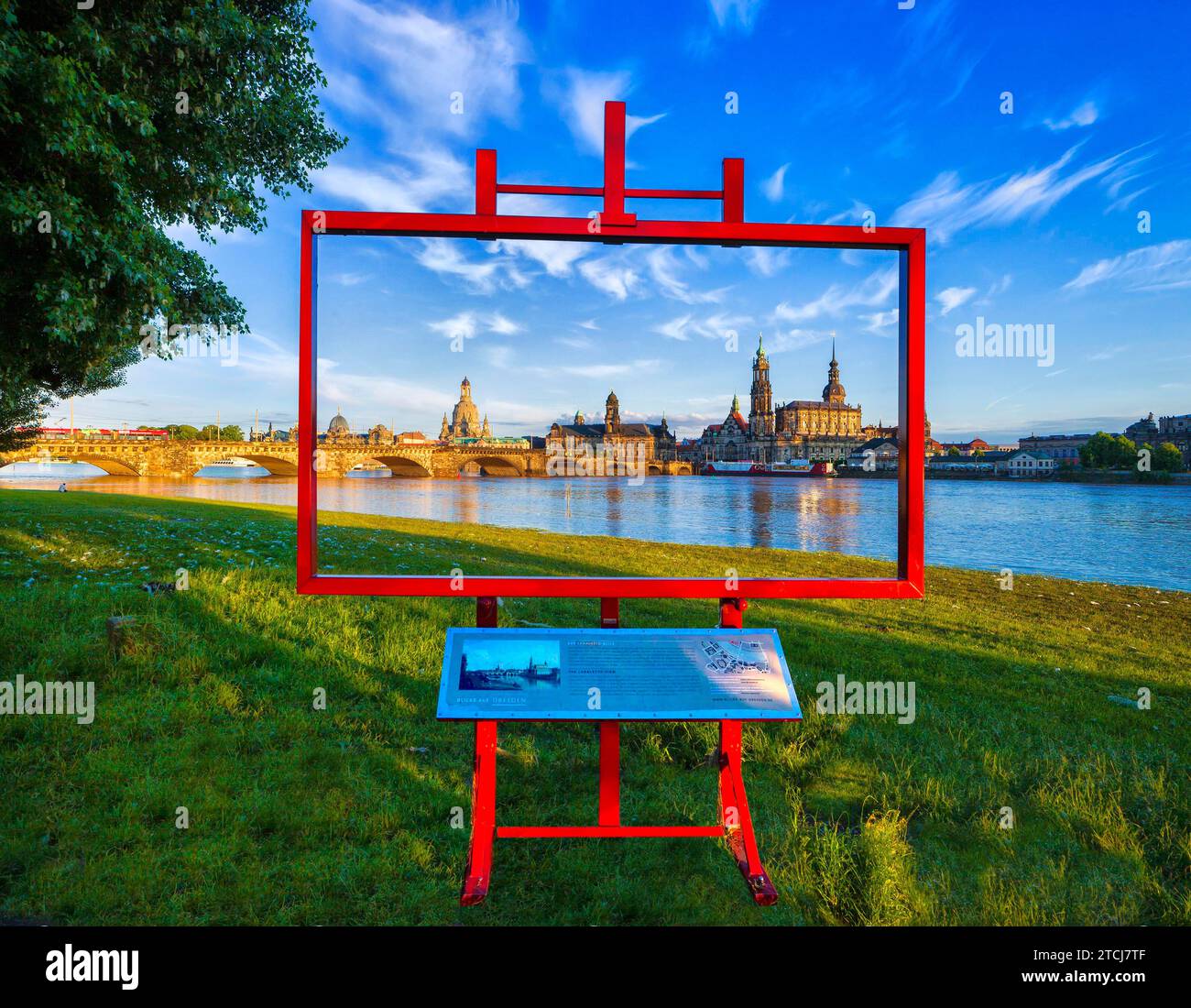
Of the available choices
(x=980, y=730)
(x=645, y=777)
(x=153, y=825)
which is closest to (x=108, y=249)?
(x=153, y=825)

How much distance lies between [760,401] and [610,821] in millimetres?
3503

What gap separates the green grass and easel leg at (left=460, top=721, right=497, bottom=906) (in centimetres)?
12

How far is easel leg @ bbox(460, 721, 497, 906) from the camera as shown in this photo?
13.0 feet

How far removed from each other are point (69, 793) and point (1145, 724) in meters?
9.64

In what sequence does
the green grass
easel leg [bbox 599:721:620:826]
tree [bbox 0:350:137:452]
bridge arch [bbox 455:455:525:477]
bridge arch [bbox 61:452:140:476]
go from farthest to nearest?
bridge arch [bbox 61:452:140:476] → tree [bbox 0:350:137:452] → bridge arch [bbox 455:455:525:477] → easel leg [bbox 599:721:620:826] → the green grass

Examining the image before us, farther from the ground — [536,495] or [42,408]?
[42,408]

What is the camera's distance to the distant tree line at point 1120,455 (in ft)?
253

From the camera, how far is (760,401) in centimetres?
550

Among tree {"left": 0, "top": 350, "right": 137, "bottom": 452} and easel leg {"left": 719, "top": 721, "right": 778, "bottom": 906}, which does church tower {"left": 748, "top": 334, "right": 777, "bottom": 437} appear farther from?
tree {"left": 0, "top": 350, "right": 137, "bottom": 452}

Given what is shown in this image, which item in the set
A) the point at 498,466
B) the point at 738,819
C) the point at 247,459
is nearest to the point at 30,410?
the point at 498,466

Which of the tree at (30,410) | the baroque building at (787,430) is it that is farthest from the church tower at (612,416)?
the tree at (30,410)

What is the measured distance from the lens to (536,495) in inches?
233

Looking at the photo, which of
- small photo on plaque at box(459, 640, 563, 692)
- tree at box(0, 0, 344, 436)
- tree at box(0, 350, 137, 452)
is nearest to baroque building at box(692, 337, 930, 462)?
small photo on plaque at box(459, 640, 563, 692)

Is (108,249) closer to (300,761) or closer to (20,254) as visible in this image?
(20,254)
